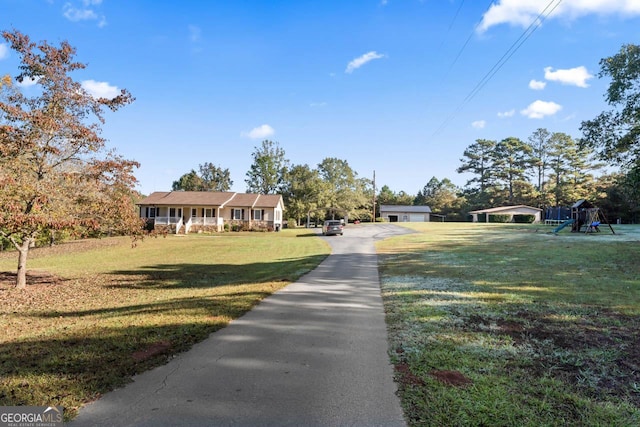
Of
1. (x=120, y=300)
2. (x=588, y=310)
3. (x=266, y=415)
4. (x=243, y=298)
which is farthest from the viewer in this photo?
(x=120, y=300)

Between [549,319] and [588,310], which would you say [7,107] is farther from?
[588,310]

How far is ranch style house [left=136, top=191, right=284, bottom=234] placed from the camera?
38.0m

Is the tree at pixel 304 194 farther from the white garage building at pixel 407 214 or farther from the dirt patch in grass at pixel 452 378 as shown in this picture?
the dirt patch in grass at pixel 452 378

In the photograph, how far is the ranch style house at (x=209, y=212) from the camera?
3803 cm

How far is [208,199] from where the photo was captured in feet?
130

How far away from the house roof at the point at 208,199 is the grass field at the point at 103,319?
24586mm

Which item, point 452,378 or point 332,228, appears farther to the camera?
point 332,228

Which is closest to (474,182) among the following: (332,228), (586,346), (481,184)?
(481,184)

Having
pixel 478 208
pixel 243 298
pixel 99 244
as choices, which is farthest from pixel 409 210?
pixel 243 298

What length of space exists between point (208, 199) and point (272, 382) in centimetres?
3818

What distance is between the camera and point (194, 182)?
2913 inches

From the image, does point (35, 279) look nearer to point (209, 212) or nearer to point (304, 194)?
point (209, 212)

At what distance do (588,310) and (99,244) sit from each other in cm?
2738

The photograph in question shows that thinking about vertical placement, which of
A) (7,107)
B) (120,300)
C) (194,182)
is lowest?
(120,300)
